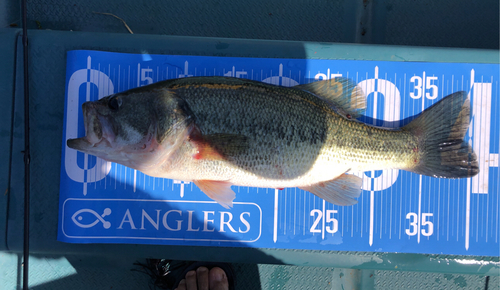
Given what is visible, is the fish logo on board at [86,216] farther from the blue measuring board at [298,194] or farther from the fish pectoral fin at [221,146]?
the fish pectoral fin at [221,146]

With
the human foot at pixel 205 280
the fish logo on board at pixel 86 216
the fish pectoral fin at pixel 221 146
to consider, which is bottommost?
the human foot at pixel 205 280

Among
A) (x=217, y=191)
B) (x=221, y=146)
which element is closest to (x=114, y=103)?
(x=221, y=146)

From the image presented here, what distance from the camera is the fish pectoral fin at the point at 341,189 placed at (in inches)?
74.1

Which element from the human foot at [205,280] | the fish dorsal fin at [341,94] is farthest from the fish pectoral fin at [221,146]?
the human foot at [205,280]

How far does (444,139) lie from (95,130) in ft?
7.28

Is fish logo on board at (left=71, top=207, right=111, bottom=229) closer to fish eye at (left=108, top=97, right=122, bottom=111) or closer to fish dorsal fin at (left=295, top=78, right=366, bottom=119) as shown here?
fish eye at (left=108, top=97, right=122, bottom=111)

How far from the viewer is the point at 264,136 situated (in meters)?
1.64

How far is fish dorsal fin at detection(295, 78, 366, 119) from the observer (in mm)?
1877

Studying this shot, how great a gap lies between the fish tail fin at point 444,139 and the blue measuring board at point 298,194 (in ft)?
0.61

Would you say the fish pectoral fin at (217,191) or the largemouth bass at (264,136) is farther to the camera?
the fish pectoral fin at (217,191)

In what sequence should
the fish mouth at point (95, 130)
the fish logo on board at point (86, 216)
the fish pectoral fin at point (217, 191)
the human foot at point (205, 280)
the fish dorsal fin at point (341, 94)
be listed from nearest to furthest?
the fish mouth at point (95, 130) → the fish pectoral fin at point (217, 191) → the fish dorsal fin at point (341, 94) → the fish logo on board at point (86, 216) → the human foot at point (205, 280)

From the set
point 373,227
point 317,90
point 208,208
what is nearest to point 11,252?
point 208,208

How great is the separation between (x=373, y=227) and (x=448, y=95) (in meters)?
1.08

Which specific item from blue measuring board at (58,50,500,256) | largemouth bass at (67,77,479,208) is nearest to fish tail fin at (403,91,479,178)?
largemouth bass at (67,77,479,208)
